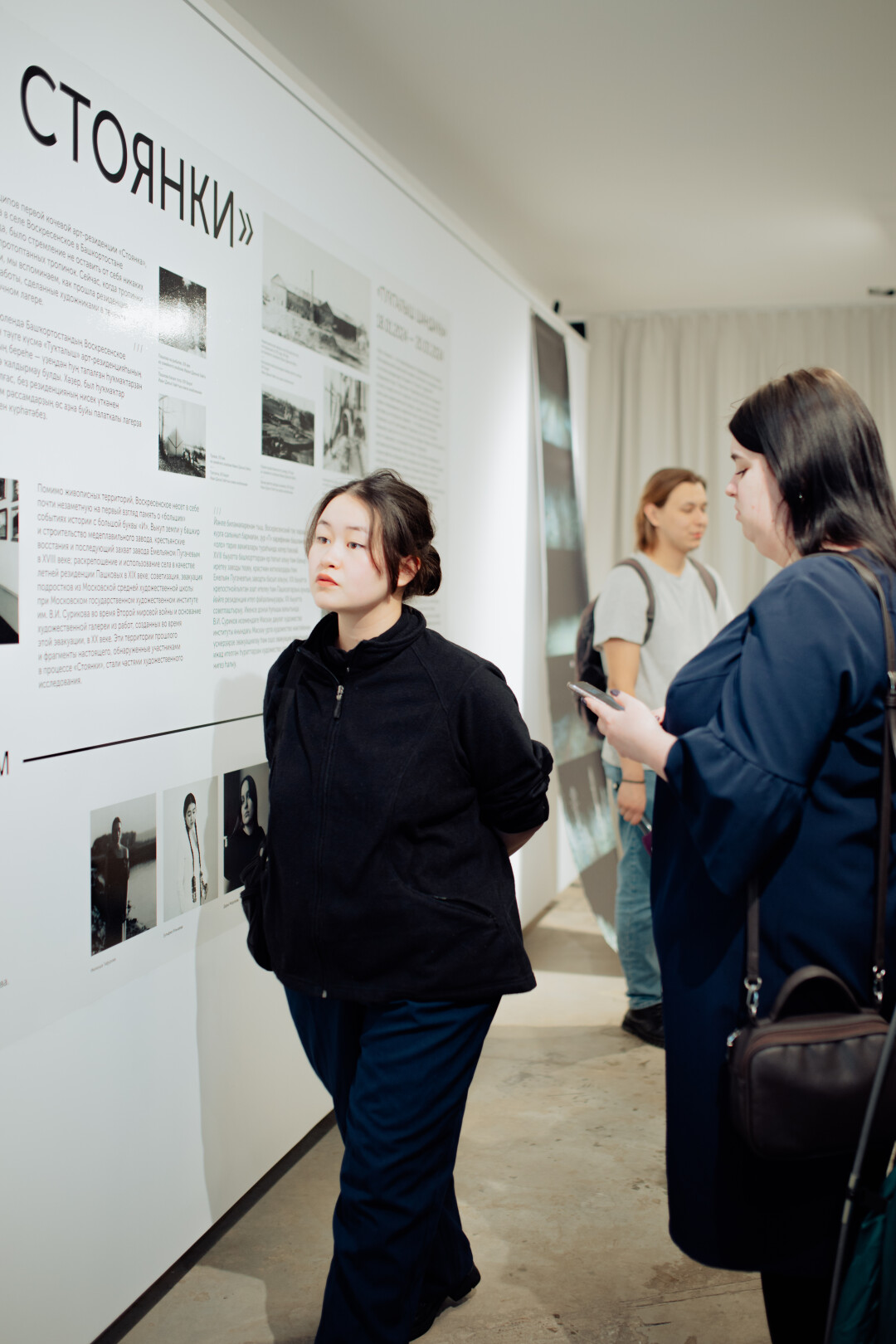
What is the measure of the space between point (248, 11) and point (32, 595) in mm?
2159

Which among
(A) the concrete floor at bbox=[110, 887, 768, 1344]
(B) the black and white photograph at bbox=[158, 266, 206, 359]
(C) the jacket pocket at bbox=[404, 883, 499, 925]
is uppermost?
(B) the black and white photograph at bbox=[158, 266, 206, 359]

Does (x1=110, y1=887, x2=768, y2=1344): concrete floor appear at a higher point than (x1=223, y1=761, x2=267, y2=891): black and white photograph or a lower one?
lower

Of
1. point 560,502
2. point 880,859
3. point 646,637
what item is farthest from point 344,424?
point 560,502

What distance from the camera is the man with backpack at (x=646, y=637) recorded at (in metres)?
3.28

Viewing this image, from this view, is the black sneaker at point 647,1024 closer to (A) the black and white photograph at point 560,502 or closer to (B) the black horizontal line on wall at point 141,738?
(B) the black horizontal line on wall at point 141,738

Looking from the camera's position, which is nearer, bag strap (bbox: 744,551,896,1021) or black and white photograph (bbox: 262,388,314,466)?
bag strap (bbox: 744,551,896,1021)

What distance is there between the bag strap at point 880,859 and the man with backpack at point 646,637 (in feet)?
5.89

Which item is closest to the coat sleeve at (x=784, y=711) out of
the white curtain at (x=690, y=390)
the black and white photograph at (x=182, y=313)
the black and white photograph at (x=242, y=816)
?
the black and white photograph at (x=242, y=816)

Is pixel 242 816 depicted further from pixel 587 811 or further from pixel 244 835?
pixel 587 811

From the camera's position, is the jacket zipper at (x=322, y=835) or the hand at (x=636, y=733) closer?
the hand at (x=636, y=733)

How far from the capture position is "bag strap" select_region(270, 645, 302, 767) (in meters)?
1.79

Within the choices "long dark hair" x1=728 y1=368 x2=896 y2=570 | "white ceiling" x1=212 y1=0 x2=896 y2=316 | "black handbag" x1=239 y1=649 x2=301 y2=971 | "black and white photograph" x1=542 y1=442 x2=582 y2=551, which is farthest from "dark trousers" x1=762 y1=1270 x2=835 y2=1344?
"black and white photograph" x1=542 y1=442 x2=582 y2=551

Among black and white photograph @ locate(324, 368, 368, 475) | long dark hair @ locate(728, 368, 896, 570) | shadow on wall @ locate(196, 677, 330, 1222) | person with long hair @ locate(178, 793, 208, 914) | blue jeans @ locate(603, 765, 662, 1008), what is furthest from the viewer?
blue jeans @ locate(603, 765, 662, 1008)

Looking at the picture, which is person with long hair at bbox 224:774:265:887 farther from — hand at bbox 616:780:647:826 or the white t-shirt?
the white t-shirt
